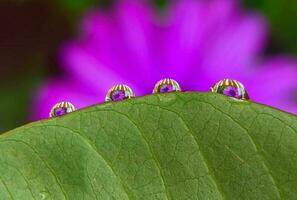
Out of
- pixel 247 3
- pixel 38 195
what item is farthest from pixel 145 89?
pixel 38 195

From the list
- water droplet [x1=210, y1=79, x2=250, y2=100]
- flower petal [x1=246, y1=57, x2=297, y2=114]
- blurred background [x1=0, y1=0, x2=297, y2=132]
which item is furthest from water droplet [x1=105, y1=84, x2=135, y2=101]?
blurred background [x1=0, y1=0, x2=297, y2=132]

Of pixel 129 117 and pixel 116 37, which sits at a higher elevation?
pixel 116 37

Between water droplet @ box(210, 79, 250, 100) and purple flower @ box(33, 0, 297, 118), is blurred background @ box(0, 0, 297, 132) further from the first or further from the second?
water droplet @ box(210, 79, 250, 100)

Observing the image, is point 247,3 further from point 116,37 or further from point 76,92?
point 76,92

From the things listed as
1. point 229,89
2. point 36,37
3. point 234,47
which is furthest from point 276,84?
point 229,89

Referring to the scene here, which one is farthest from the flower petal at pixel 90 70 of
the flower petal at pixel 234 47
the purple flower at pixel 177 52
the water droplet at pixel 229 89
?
the water droplet at pixel 229 89

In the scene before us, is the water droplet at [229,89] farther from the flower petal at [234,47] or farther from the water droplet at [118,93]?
the flower petal at [234,47]

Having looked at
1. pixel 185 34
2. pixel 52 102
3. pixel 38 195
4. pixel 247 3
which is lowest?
pixel 38 195
